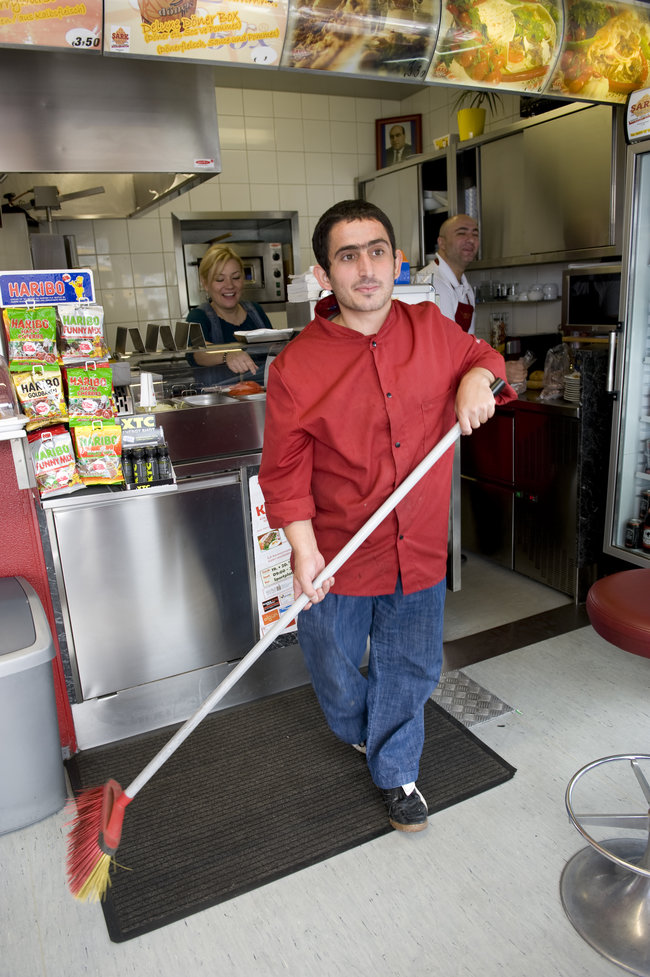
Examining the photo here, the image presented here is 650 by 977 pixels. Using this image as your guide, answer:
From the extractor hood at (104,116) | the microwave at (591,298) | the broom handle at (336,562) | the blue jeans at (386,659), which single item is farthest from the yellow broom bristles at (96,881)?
the microwave at (591,298)

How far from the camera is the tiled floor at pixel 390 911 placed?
5.39 ft

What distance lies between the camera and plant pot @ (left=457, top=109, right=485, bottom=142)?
4.49m

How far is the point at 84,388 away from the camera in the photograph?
7.13 ft

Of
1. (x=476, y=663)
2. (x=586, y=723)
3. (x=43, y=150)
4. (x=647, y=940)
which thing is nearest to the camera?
(x=647, y=940)

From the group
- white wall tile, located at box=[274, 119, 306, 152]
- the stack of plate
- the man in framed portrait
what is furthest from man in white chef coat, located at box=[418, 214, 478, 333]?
white wall tile, located at box=[274, 119, 306, 152]

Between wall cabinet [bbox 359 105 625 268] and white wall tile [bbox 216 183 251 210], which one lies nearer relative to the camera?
wall cabinet [bbox 359 105 625 268]

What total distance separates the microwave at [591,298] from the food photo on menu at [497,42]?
0.91 m

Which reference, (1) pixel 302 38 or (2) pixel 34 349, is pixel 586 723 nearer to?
(2) pixel 34 349

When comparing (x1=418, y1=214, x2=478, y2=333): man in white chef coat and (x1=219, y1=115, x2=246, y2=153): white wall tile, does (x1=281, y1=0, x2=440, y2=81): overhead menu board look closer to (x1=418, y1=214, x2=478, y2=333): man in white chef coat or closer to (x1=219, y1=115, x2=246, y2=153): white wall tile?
(x1=418, y1=214, x2=478, y2=333): man in white chef coat

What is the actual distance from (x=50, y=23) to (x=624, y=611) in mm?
2376

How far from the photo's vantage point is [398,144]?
18.5 ft

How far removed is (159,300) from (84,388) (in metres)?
3.39

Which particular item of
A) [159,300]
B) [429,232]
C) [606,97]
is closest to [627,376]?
[606,97]

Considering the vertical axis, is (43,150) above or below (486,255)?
above
